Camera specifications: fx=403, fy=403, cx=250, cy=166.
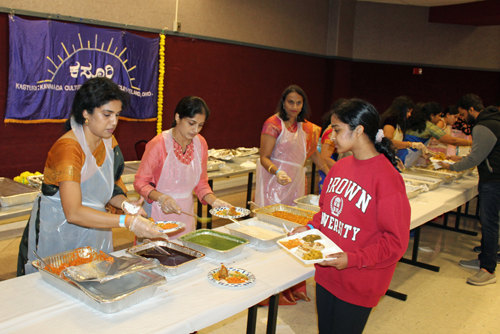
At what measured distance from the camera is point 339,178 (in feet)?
5.26

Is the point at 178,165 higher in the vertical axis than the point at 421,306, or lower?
higher

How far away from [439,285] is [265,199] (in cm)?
165

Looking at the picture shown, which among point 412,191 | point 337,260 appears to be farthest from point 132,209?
point 412,191

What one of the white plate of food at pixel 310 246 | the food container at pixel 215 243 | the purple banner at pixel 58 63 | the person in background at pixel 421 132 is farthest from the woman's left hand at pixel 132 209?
the person in background at pixel 421 132

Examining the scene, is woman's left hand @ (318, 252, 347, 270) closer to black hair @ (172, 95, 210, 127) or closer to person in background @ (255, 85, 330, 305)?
black hair @ (172, 95, 210, 127)

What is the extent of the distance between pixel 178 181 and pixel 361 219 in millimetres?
1191

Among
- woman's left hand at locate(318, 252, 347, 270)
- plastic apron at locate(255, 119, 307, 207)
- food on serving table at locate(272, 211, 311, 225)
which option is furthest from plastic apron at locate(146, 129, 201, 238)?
woman's left hand at locate(318, 252, 347, 270)

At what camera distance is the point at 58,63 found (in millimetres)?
3943

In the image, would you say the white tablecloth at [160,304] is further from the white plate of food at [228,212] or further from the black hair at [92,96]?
the black hair at [92,96]

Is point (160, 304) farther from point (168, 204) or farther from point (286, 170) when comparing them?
point (286, 170)

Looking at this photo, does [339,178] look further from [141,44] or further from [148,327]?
[141,44]

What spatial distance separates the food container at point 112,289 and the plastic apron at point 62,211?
28 cm

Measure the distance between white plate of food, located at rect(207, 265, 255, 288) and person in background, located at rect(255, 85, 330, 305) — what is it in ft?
4.06

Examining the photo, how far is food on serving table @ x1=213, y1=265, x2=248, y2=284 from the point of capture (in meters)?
1.65
